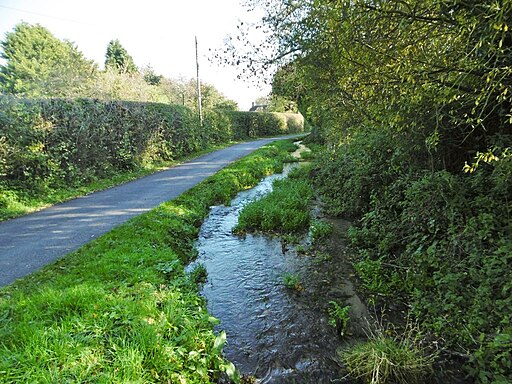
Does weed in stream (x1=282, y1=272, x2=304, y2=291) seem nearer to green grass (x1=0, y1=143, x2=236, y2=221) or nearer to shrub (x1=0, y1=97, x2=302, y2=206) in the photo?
green grass (x1=0, y1=143, x2=236, y2=221)

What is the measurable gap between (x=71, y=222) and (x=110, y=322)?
4395mm

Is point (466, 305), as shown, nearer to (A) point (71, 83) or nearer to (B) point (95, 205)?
(B) point (95, 205)

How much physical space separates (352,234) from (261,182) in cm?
667

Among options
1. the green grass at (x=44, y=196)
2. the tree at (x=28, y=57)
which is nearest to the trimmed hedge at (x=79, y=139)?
the green grass at (x=44, y=196)

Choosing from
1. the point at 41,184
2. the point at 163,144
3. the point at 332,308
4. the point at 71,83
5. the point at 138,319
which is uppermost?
the point at 71,83

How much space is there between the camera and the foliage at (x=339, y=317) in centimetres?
358

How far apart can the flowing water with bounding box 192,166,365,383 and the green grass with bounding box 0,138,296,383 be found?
1.26ft

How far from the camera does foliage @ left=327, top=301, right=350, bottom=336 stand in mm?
3578

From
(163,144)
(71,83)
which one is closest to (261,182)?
(163,144)

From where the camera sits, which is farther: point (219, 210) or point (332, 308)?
point (219, 210)

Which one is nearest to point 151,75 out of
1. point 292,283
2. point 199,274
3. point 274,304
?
point 199,274

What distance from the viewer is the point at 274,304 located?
4.18 metres

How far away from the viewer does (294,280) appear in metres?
4.62

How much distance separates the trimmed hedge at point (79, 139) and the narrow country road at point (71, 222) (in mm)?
1382
